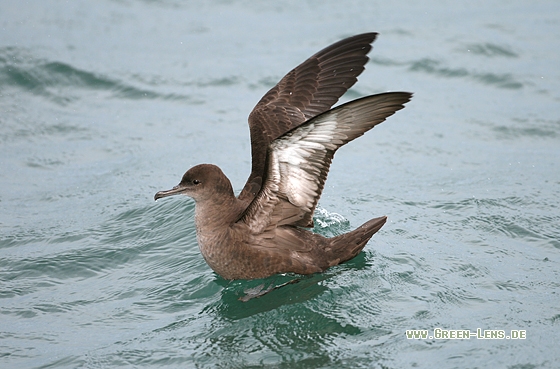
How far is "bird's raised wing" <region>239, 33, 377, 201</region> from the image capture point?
7262mm

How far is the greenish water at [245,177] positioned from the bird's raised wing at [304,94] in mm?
1210

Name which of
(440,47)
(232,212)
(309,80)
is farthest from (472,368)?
(440,47)

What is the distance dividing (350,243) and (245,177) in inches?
116

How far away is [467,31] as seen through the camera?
1344 centimetres

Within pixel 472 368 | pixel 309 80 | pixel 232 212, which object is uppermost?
pixel 309 80

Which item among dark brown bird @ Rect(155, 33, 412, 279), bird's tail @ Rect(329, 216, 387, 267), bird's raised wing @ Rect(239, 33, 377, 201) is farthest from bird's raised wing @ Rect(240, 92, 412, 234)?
bird's raised wing @ Rect(239, 33, 377, 201)

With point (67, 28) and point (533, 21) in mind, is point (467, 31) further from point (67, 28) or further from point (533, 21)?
point (67, 28)

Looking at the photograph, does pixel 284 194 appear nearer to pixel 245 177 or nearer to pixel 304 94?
pixel 304 94

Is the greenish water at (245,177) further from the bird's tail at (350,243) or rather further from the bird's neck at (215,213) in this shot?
the bird's neck at (215,213)

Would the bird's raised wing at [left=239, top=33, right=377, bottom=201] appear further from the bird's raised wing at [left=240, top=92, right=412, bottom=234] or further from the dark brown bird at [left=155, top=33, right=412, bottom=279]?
the bird's raised wing at [left=240, top=92, right=412, bottom=234]

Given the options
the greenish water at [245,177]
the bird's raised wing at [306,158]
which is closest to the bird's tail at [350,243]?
the greenish water at [245,177]

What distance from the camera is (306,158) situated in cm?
612

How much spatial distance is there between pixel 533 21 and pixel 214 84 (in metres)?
5.76

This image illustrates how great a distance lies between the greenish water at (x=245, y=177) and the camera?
6031 mm
